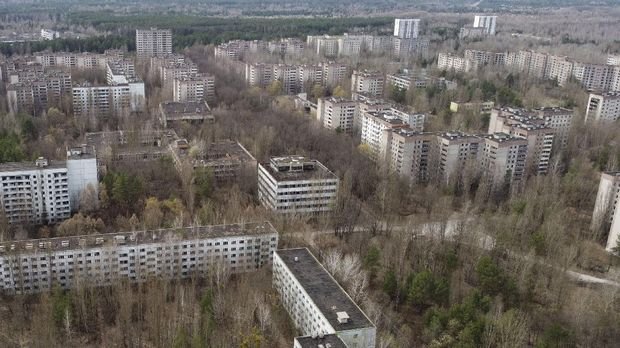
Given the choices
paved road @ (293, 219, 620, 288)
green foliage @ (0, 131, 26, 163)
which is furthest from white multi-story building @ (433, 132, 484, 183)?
green foliage @ (0, 131, 26, 163)

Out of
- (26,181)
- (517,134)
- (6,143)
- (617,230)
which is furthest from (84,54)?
(617,230)

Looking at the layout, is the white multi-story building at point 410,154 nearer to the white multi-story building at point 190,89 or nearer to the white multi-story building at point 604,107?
the white multi-story building at point 604,107

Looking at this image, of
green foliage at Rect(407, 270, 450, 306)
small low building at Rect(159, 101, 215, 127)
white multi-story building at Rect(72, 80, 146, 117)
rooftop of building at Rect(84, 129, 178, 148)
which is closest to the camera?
green foliage at Rect(407, 270, 450, 306)

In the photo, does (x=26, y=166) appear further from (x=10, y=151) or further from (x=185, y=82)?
(x=185, y=82)

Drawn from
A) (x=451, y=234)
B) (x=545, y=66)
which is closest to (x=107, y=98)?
(x=451, y=234)

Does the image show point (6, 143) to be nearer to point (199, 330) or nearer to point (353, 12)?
point (199, 330)

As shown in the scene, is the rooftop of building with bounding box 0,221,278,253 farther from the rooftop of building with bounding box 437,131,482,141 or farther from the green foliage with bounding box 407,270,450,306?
the rooftop of building with bounding box 437,131,482,141
